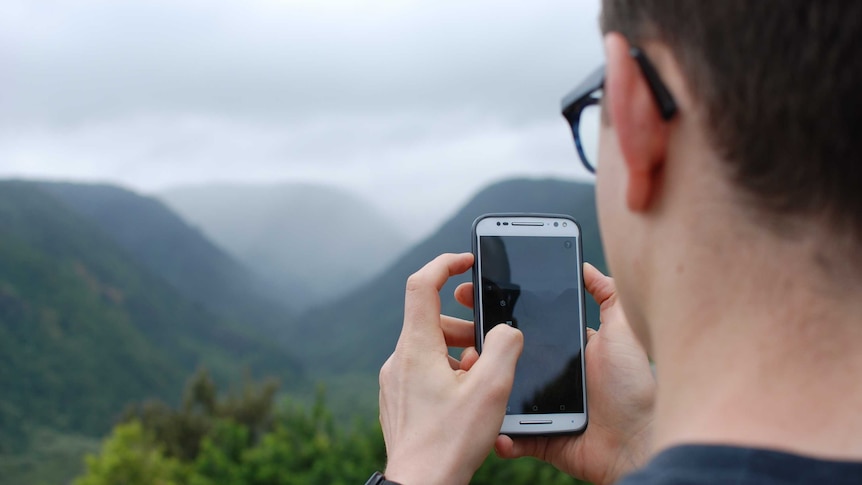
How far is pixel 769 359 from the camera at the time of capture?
32.6 inches

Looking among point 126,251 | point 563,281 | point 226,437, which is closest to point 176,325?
point 126,251

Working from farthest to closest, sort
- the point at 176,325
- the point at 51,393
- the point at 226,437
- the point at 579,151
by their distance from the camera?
1. the point at 176,325
2. the point at 51,393
3. the point at 226,437
4. the point at 579,151

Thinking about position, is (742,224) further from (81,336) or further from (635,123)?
(81,336)

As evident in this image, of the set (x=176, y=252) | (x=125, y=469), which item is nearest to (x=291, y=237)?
(x=176, y=252)

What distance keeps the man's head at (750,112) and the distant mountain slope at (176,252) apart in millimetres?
79165

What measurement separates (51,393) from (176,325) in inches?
659

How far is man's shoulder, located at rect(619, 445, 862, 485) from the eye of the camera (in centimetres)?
74

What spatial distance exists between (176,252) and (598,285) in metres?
87.8

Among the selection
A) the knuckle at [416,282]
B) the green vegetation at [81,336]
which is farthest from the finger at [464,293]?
the green vegetation at [81,336]

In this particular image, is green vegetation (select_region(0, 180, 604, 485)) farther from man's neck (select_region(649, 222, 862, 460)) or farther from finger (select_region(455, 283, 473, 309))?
man's neck (select_region(649, 222, 862, 460))

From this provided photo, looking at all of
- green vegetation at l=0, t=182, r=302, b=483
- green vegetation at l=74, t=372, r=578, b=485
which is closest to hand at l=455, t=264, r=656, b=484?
green vegetation at l=74, t=372, r=578, b=485

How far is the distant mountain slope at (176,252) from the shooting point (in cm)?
8075

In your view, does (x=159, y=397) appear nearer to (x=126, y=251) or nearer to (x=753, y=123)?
(x=126, y=251)

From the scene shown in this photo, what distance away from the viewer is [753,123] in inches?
32.0
